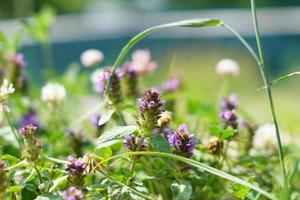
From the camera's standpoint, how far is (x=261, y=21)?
5.64m

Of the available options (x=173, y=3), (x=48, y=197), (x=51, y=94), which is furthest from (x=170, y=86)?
(x=173, y=3)

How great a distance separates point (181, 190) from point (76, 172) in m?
0.12

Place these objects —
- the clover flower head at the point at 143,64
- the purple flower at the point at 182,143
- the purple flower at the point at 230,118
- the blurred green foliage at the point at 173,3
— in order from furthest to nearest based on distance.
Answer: the blurred green foliage at the point at 173,3 → the clover flower head at the point at 143,64 → the purple flower at the point at 230,118 → the purple flower at the point at 182,143

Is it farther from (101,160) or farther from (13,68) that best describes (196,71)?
(101,160)

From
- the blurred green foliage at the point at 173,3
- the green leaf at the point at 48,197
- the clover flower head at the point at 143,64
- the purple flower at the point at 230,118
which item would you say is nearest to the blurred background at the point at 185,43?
the blurred green foliage at the point at 173,3

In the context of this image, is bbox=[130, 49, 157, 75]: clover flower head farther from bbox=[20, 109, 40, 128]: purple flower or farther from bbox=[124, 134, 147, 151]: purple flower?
bbox=[124, 134, 147, 151]: purple flower

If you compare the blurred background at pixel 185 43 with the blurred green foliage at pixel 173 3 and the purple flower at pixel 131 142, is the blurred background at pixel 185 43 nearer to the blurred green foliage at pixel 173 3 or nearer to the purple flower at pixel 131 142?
the blurred green foliage at pixel 173 3

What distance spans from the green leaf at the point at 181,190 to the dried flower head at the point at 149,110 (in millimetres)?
71

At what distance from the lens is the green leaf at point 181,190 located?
0.78 meters

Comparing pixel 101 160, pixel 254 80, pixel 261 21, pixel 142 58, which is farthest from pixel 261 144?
pixel 261 21

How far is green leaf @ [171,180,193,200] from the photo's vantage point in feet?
2.56

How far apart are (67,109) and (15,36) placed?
0.39 m

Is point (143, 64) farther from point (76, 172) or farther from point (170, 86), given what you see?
point (76, 172)

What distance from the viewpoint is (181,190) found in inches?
31.2
